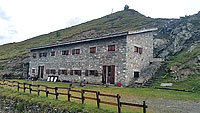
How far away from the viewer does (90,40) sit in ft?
74.4

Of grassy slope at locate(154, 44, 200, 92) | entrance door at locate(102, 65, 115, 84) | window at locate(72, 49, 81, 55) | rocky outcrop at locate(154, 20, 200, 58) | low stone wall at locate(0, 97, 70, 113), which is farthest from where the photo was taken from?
rocky outcrop at locate(154, 20, 200, 58)

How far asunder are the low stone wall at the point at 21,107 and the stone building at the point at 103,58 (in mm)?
10156

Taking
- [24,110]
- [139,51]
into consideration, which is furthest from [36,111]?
[139,51]

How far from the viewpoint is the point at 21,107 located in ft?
41.3

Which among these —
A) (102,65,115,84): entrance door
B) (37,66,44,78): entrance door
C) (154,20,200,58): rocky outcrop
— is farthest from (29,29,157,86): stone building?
(154,20,200,58): rocky outcrop

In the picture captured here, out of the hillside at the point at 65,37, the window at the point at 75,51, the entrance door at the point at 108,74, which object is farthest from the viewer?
the hillside at the point at 65,37

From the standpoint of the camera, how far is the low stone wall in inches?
423

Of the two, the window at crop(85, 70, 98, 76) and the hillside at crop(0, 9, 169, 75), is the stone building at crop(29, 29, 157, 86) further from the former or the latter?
the hillside at crop(0, 9, 169, 75)

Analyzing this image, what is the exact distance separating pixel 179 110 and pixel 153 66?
13.4m

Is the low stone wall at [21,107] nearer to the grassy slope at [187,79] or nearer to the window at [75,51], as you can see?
the window at [75,51]

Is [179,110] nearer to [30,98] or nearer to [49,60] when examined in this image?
[30,98]

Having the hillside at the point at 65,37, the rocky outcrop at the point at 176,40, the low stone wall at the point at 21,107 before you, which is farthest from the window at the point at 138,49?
the hillside at the point at 65,37

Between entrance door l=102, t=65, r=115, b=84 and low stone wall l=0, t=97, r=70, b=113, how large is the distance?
10.2 meters

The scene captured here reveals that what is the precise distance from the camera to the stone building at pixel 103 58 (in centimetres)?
1975
